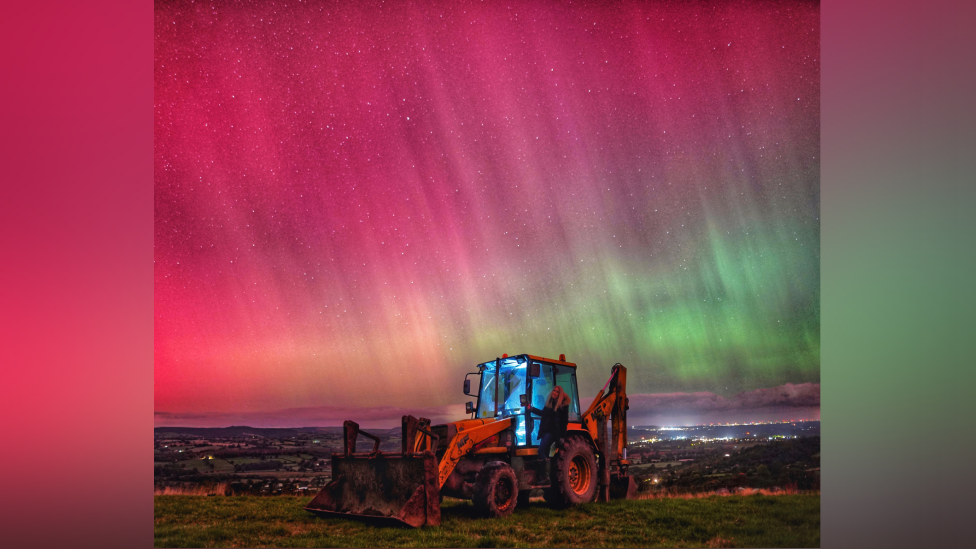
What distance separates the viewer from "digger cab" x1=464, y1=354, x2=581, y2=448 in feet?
30.6

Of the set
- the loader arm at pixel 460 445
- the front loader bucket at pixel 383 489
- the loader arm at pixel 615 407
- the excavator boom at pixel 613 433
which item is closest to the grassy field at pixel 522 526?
the front loader bucket at pixel 383 489

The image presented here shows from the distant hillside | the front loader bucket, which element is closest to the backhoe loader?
the front loader bucket

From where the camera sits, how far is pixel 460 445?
8539mm

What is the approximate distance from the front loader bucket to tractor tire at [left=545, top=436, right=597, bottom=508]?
6.44 feet

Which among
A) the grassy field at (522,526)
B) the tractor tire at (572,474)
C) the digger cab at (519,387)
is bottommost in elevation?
the grassy field at (522,526)

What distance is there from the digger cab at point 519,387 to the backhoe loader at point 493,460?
0.5 inches

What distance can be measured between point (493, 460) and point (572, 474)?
Result: 1.49m

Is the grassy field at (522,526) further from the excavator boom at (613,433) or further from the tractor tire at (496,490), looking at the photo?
the excavator boom at (613,433)

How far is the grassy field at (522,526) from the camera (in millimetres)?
8023

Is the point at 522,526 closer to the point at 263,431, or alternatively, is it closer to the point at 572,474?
the point at 572,474

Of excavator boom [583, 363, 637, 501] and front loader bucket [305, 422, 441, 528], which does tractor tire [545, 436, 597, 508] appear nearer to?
excavator boom [583, 363, 637, 501]
